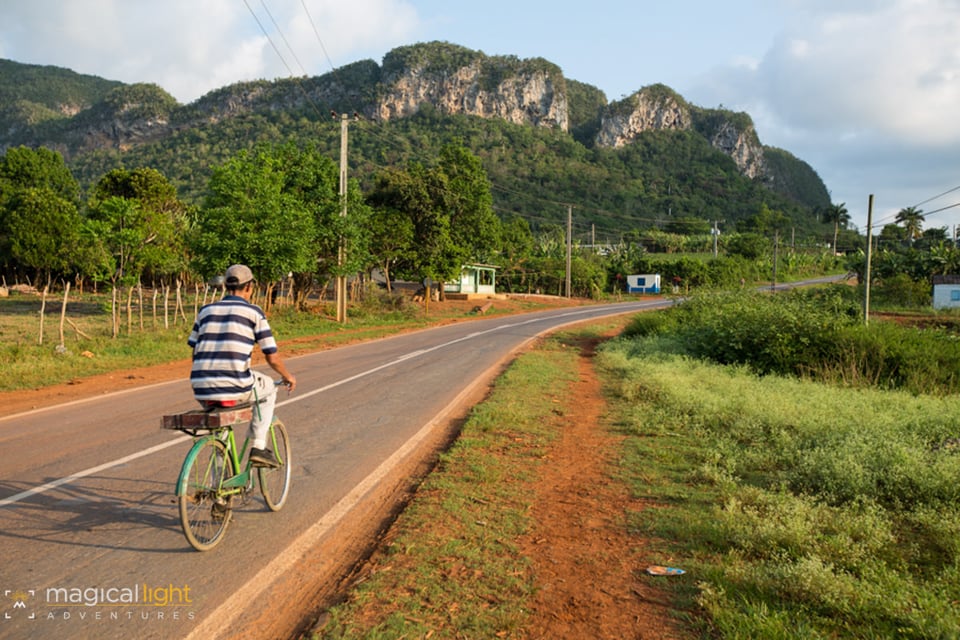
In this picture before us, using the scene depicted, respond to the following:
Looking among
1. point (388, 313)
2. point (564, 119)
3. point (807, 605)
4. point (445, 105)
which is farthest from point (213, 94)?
point (807, 605)

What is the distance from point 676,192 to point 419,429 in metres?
129

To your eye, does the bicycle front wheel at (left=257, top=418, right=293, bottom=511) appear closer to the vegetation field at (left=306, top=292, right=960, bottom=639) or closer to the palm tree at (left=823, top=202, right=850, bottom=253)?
the vegetation field at (left=306, top=292, right=960, bottom=639)

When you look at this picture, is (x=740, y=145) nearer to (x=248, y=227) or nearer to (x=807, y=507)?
(x=248, y=227)

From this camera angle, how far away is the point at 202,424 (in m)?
→ 4.29

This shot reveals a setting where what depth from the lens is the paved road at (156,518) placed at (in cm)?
362

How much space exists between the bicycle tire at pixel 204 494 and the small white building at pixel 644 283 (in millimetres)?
65814

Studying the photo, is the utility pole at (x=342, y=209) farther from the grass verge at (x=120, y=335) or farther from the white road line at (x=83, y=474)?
the white road line at (x=83, y=474)

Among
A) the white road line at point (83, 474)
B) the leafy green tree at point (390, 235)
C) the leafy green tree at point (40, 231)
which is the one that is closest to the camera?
the white road line at point (83, 474)

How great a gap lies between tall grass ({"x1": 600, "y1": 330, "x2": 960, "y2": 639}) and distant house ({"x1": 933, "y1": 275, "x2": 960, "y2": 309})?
42.1 m

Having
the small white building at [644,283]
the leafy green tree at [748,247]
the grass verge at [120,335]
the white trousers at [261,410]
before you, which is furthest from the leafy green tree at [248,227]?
the leafy green tree at [748,247]

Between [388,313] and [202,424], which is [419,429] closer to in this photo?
[202,424]

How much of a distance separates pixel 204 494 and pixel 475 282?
5027 centimetres

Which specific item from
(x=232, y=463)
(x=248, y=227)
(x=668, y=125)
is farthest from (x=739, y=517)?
(x=668, y=125)

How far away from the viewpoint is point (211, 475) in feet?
14.9
